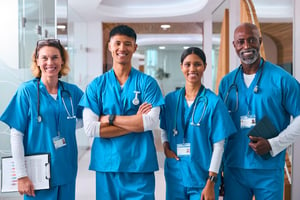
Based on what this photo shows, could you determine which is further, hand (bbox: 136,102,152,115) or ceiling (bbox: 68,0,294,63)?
ceiling (bbox: 68,0,294,63)

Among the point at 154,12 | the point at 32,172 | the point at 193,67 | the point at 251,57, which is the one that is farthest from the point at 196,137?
the point at 154,12

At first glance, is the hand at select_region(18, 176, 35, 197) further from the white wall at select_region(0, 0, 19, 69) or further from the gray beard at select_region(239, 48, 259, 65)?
the white wall at select_region(0, 0, 19, 69)

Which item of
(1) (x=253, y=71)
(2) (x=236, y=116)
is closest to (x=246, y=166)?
(2) (x=236, y=116)

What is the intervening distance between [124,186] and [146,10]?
5.33 metres

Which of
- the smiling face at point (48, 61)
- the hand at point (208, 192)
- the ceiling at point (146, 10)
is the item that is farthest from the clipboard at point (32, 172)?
the ceiling at point (146, 10)

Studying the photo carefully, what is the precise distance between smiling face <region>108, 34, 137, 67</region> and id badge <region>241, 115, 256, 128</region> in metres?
0.78

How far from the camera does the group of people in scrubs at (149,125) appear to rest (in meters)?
1.78

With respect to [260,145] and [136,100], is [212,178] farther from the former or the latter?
[136,100]

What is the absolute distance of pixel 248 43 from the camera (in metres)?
1.95

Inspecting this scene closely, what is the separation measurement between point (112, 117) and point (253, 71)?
937mm

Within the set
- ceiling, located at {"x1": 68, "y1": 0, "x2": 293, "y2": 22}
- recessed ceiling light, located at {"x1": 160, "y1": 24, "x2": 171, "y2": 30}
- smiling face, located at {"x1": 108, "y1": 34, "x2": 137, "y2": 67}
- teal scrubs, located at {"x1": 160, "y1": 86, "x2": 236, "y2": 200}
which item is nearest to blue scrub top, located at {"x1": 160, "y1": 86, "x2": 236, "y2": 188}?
teal scrubs, located at {"x1": 160, "y1": 86, "x2": 236, "y2": 200}

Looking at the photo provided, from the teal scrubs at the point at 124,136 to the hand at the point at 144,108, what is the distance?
27 millimetres

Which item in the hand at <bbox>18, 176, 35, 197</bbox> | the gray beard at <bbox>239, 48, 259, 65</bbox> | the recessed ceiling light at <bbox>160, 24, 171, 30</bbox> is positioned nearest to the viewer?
the hand at <bbox>18, 176, 35, 197</bbox>

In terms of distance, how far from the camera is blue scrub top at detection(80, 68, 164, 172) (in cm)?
178
